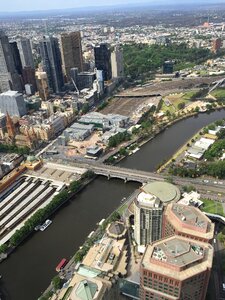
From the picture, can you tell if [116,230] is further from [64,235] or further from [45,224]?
[45,224]

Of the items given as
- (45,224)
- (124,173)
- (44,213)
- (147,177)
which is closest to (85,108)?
(124,173)

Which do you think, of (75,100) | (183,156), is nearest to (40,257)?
(183,156)

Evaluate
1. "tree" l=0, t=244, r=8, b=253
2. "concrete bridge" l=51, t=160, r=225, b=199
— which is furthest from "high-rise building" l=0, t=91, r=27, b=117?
"tree" l=0, t=244, r=8, b=253

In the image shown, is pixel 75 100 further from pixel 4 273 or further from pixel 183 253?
pixel 183 253

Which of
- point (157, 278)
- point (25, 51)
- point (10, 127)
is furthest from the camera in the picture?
point (25, 51)

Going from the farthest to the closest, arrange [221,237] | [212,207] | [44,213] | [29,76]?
[29,76]
[44,213]
[212,207]
[221,237]

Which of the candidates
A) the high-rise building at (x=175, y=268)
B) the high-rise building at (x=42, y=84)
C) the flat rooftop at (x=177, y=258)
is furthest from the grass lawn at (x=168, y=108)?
the high-rise building at (x=175, y=268)

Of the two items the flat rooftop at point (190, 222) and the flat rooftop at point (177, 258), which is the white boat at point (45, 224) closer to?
the flat rooftop at point (190, 222)
